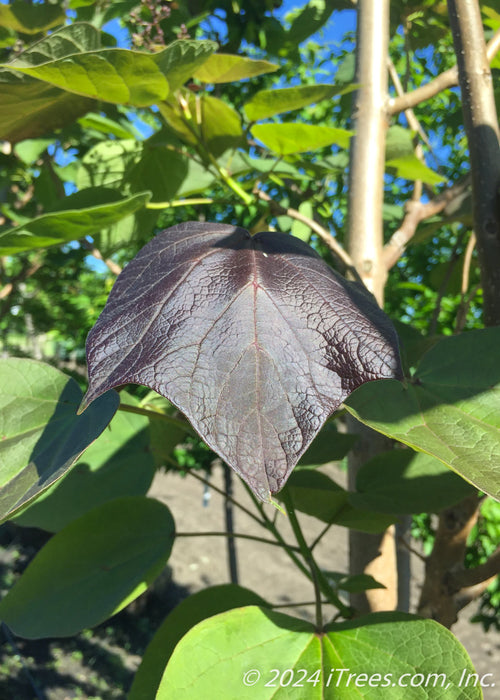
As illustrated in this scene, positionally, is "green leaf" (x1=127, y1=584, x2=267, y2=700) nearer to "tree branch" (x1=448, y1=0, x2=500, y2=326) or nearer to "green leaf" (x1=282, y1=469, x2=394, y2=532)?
"green leaf" (x1=282, y1=469, x2=394, y2=532)

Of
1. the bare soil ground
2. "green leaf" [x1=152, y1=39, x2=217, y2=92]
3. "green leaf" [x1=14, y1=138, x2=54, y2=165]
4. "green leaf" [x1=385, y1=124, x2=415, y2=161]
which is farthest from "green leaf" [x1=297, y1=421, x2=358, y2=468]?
the bare soil ground

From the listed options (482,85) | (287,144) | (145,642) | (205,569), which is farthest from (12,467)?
(205,569)

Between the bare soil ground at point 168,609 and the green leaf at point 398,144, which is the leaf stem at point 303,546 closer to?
the green leaf at point 398,144

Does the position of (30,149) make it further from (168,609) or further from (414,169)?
(168,609)

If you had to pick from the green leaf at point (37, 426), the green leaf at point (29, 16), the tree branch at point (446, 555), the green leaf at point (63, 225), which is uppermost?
the green leaf at point (29, 16)

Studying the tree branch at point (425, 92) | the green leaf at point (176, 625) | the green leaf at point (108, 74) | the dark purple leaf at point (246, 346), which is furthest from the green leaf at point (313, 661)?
the tree branch at point (425, 92)

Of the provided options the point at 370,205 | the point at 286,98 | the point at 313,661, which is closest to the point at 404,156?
the point at 370,205
